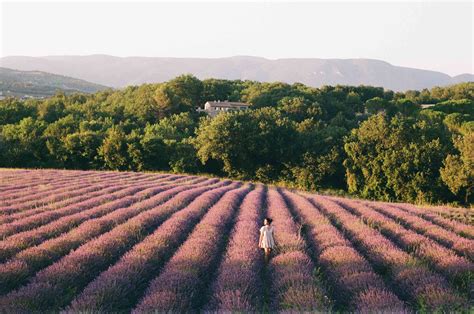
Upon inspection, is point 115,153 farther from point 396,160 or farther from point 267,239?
point 267,239

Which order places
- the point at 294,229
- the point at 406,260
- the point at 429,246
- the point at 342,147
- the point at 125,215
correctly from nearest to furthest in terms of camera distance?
1. the point at 406,260
2. the point at 429,246
3. the point at 294,229
4. the point at 125,215
5. the point at 342,147

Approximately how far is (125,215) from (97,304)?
22.8ft

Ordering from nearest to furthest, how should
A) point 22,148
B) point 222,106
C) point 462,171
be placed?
point 462,171, point 22,148, point 222,106

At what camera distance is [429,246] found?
9.01 meters

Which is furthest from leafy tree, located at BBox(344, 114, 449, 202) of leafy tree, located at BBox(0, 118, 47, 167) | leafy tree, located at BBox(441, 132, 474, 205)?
leafy tree, located at BBox(0, 118, 47, 167)

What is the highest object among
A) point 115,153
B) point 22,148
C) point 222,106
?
point 222,106

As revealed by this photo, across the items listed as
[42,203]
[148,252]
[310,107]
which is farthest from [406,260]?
[310,107]

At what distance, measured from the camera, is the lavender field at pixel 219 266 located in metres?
5.73

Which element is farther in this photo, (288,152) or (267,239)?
(288,152)

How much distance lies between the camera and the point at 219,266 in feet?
26.0

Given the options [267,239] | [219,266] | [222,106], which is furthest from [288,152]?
[222,106]

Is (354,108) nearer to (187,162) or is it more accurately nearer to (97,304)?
(187,162)

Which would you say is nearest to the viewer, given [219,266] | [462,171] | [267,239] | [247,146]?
[219,266]

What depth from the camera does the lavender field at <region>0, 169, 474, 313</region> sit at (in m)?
5.73
